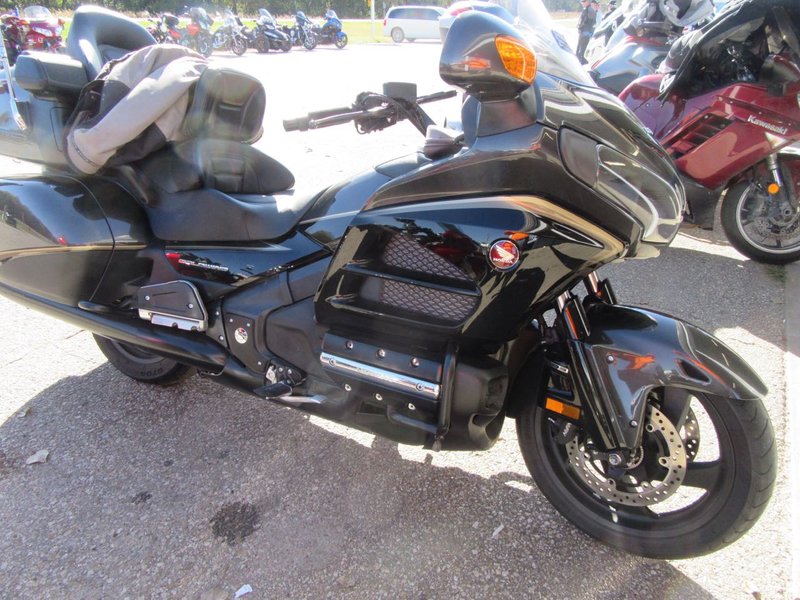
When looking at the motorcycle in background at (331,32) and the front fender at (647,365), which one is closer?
the front fender at (647,365)

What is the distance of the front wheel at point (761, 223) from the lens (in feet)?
12.5

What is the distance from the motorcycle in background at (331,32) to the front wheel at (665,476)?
24.1 meters

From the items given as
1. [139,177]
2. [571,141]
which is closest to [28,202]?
[139,177]

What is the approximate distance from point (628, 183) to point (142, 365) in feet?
7.23

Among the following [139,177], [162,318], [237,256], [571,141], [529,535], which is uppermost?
[571,141]

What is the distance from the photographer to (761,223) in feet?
12.8

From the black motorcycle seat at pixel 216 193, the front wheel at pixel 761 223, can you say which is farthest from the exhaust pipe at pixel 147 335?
the front wheel at pixel 761 223

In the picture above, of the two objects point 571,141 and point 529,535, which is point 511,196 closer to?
point 571,141

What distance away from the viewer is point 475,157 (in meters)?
1.48

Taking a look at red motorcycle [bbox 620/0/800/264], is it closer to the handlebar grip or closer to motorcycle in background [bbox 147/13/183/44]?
the handlebar grip

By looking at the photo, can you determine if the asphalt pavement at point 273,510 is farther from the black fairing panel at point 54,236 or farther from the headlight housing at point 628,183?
the headlight housing at point 628,183

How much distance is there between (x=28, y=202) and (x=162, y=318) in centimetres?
64

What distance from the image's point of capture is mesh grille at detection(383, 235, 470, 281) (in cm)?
164

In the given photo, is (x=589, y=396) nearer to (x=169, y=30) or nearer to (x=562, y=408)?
(x=562, y=408)
